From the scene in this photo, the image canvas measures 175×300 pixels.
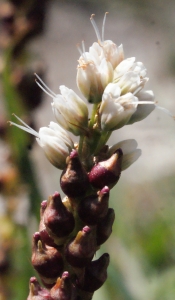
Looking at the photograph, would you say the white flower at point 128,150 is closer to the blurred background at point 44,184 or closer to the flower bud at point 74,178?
the flower bud at point 74,178

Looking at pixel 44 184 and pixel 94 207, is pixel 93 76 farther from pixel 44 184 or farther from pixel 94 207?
pixel 44 184

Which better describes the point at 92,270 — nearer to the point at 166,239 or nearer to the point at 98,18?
the point at 166,239

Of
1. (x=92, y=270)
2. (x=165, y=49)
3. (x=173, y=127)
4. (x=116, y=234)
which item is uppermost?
(x=165, y=49)

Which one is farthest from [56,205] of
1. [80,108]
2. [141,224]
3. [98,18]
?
[98,18]

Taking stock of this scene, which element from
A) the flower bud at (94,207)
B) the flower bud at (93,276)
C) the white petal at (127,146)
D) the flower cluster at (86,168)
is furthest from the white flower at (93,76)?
the flower bud at (93,276)

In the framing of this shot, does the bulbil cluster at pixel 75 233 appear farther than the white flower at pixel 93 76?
No

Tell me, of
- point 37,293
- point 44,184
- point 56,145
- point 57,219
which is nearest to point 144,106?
point 56,145
